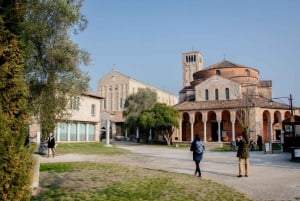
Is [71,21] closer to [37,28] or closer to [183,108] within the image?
[37,28]

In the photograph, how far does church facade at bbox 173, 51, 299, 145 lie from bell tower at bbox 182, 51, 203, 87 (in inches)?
1481

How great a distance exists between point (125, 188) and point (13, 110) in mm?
4722

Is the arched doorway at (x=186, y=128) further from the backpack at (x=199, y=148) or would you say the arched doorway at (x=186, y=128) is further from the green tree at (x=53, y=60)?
the backpack at (x=199, y=148)

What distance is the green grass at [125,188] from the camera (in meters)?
8.05

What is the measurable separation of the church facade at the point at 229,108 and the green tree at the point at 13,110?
119 feet

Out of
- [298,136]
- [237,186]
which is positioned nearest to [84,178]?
[237,186]

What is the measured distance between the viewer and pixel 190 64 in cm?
9125

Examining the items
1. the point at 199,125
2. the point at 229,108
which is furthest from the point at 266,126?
the point at 199,125

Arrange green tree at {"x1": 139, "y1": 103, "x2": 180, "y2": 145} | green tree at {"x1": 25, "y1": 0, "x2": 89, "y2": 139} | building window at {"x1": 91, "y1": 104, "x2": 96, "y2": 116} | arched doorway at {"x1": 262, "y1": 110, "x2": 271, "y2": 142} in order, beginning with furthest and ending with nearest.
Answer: arched doorway at {"x1": 262, "y1": 110, "x2": 271, "y2": 142} < building window at {"x1": 91, "y1": 104, "x2": 96, "y2": 116} < green tree at {"x1": 139, "y1": 103, "x2": 180, "y2": 145} < green tree at {"x1": 25, "y1": 0, "x2": 89, "y2": 139}

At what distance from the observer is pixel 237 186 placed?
10.2 metres

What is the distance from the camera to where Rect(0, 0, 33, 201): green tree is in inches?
198

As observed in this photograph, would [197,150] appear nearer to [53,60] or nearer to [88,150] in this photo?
[53,60]

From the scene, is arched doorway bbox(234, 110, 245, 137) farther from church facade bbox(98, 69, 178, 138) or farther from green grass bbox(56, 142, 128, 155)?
church facade bbox(98, 69, 178, 138)

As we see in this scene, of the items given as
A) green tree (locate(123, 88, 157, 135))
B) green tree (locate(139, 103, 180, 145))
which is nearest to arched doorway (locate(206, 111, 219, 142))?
green tree (locate(139, 103, 180, 145))
